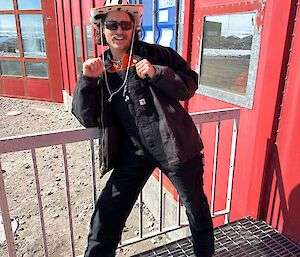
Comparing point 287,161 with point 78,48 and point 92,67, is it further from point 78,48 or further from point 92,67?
point 78,48

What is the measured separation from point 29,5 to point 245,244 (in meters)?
10.3

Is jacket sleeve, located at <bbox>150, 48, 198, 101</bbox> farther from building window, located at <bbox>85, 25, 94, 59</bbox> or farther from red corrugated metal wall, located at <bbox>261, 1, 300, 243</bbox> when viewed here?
building window, located at <bbox>85, 25, 94, 59</bbox>

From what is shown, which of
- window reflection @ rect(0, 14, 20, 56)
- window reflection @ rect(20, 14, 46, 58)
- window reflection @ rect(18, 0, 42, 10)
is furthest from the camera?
window reflection @ rect(0, 14, 20, 56)

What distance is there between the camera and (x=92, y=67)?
1593 mm

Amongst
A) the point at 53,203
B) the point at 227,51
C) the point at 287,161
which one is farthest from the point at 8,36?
the point at 287,161

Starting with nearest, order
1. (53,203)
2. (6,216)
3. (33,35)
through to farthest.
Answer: (6,216)
(53,203)
(33,35)

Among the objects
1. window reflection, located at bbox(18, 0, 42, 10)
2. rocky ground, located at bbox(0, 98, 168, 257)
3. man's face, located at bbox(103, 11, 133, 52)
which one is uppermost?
window reflection, located at bbox(18, 0, 42, 10)

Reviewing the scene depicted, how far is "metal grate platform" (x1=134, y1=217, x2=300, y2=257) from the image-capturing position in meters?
2.20

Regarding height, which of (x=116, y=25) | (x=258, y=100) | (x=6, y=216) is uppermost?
(x=116, y=25)

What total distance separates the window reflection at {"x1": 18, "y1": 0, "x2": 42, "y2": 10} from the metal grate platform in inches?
386

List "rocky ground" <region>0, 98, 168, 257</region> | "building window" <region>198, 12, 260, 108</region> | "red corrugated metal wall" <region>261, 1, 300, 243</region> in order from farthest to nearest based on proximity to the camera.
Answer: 1. "rocky ground" <region>0, 98, 168, 257</region>
2. "building window" <region>198, 12, 260, 108</region>
3. "red corrugated metal wall" <region>261, 1, 300, 243</region>

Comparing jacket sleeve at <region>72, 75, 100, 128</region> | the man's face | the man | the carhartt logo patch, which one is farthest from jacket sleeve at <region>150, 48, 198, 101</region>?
jacket sleeve at <region>72, 75, 100, 128</region>

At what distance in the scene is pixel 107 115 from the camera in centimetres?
175

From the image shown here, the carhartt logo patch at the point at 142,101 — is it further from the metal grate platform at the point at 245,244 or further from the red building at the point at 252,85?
the metal grate platform at the point at 245,244
